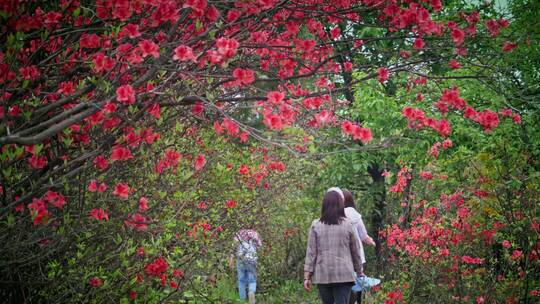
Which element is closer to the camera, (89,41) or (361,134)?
(89,41)

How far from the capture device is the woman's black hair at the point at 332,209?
6.30 metres

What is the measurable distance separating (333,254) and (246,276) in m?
4.02

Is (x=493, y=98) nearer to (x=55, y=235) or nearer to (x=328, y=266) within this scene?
(x=328, y=266)

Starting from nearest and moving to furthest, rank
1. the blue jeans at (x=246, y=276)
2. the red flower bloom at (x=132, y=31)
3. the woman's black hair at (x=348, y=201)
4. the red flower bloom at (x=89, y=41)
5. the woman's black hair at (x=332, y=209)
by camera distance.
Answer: the red flower bloom at (x=132, y=31)
the red flower bloom at (x=89, y=41)
the woman's black hair at (x=332, y=209)
the woman's black hair at (x=348, y=201)
the blue jeans at (x=246, y=276)

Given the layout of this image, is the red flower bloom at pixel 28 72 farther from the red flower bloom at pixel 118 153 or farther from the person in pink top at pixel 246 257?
the person in pink top at pixel 246 257

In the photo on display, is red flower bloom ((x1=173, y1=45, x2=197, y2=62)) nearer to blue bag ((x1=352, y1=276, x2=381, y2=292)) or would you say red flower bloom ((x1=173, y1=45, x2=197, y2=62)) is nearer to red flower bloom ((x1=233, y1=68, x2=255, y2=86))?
red flower bloom ((x1=233, y1=68, x2=255, y2=86))

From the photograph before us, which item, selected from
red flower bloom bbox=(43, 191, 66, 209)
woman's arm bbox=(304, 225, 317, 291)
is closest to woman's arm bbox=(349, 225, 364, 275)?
woman's arm bbox=(304, 225, 317, 291)

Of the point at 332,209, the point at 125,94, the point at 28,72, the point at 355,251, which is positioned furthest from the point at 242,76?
the point at 355,251

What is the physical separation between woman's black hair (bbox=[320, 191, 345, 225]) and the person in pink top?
2.01 meters

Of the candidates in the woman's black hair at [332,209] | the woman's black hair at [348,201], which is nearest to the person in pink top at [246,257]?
the woman's black hair at [348,201]

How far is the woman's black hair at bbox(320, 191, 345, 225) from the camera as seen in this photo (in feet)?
20.7

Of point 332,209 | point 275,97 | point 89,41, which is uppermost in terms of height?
point 89,41

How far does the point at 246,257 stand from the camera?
922 cm

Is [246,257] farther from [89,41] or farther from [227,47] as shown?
[227,47]
